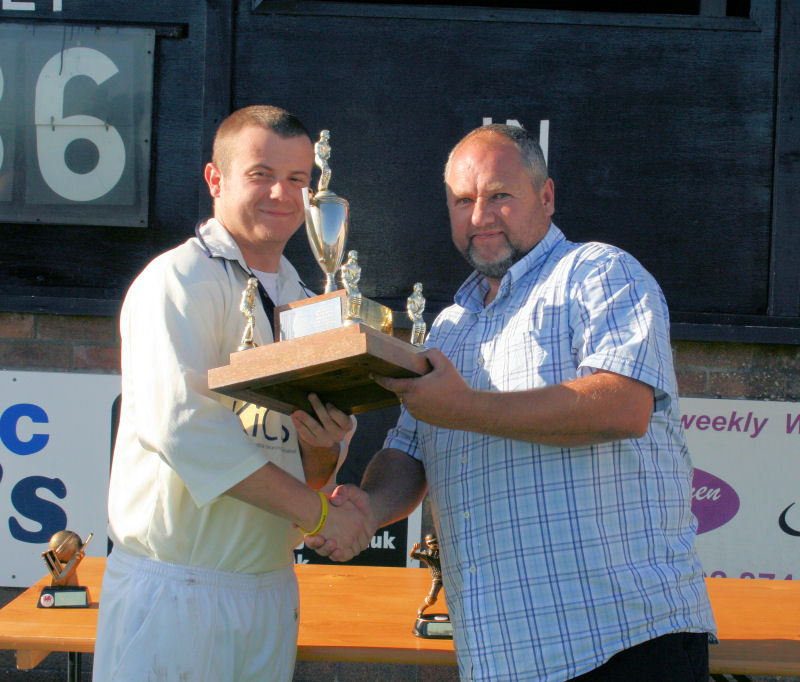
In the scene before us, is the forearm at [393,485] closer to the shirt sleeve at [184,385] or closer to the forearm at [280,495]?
the forearm at [280,495]

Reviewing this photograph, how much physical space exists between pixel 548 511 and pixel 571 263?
1.91 ft

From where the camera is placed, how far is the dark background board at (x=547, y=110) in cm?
374

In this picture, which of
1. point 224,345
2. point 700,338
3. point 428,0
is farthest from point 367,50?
point 224,345

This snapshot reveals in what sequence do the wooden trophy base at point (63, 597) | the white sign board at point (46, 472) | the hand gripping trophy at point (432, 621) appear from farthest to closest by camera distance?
1. the white sign board at point (46, 472)
2. the wooden trophy base at point (63, 597)
3. the hand gripping trophy at point (432, 621)

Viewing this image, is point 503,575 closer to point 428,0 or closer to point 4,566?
point 4,566

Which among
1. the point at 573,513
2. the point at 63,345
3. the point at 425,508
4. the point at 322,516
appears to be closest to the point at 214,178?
the point at 322,516

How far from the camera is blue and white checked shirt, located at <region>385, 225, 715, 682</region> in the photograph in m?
1.79

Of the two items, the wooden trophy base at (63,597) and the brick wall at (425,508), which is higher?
the brick wall at (425,508)

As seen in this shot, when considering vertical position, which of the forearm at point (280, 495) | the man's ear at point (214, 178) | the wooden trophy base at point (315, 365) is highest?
the man's ear at point (214, 178)

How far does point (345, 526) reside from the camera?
205cm

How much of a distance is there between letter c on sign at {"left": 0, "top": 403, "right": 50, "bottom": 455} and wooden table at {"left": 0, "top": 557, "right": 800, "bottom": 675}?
2.56ft

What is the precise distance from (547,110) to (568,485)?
232 cm

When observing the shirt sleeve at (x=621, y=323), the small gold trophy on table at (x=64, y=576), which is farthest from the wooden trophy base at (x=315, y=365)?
the small gold trophy on table at (x=64, y=576)

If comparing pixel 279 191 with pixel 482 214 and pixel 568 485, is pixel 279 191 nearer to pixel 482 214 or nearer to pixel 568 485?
pixel 482 214
